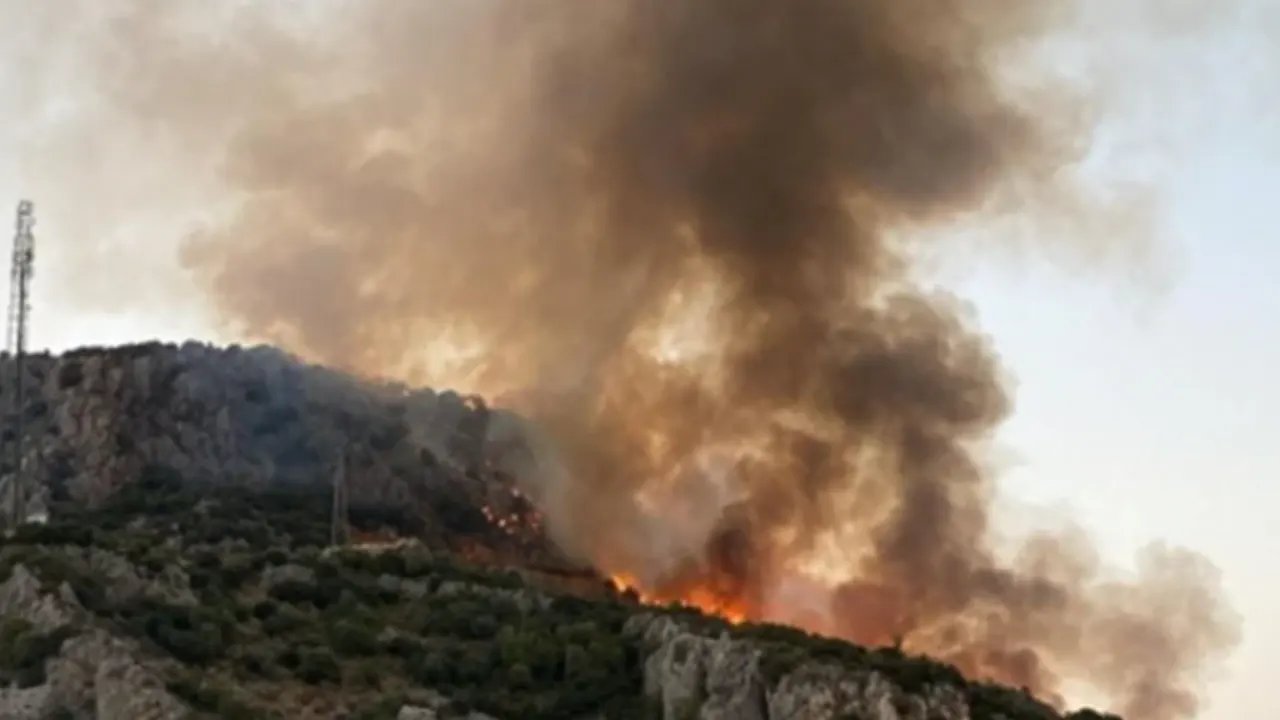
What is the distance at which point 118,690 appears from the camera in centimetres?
6388

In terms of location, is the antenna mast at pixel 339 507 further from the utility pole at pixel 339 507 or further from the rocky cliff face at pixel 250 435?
the rocky cliff face at pixel 250 435

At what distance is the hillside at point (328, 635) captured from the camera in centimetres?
6812

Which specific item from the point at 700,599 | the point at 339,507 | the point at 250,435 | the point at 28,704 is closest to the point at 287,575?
the point at 28,704

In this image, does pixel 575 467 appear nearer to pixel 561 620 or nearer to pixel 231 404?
pixel 231 404

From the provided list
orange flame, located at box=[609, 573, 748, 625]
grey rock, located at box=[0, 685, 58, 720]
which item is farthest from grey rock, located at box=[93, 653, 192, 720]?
orange flame, located at box=[609, 573, 748, 625]

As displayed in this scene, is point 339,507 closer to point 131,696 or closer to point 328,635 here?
point 328,635

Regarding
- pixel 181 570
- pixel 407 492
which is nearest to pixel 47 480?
pixel 407 492

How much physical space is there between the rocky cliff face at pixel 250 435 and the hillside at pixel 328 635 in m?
0.86

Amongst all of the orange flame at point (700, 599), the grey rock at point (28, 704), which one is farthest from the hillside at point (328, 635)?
the orange flame at point (700, 599)

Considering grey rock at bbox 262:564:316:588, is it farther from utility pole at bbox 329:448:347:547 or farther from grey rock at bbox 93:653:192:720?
grey rock at bbox 93:653:192:720

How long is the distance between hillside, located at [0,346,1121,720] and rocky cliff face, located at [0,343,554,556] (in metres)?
0.86

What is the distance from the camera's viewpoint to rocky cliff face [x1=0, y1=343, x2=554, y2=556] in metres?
125

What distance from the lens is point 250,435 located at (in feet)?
420

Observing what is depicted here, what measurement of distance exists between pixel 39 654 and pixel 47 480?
55102mm
